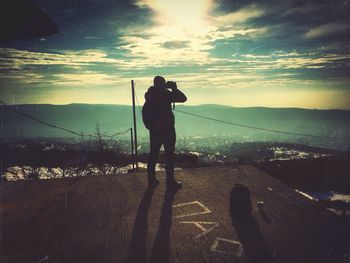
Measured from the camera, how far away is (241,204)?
430 centimetres

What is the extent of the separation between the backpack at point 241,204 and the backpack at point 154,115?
6.69ft

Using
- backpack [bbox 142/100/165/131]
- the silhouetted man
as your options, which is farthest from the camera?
backpack [bbox 142/100/165/131]

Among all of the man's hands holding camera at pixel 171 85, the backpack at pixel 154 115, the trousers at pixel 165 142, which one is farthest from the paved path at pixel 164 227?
the man's hands holding camera at pixel 171 85

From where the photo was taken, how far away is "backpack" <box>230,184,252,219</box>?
427 centimetres

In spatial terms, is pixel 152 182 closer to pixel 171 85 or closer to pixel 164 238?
pixel 171 85

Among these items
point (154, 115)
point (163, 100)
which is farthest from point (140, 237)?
point (163, 100)

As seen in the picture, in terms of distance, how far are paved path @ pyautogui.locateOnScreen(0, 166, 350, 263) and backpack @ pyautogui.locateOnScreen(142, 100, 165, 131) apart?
1324mm

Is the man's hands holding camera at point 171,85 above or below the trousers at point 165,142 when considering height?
above

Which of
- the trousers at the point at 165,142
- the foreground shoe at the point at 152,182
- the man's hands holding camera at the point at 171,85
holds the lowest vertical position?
the foreground shoe at the point at 152,182

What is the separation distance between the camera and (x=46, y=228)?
4.09 meters

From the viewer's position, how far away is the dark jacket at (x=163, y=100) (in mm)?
5594

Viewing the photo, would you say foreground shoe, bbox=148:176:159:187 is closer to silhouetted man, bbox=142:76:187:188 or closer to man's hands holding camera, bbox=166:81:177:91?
silhouetted man, bbox=142:76:187:188

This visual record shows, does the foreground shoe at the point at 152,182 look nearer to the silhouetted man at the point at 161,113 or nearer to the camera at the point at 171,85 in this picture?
the silhouetted man at the point at 161,113

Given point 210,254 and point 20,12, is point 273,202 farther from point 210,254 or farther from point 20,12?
point 20,12
